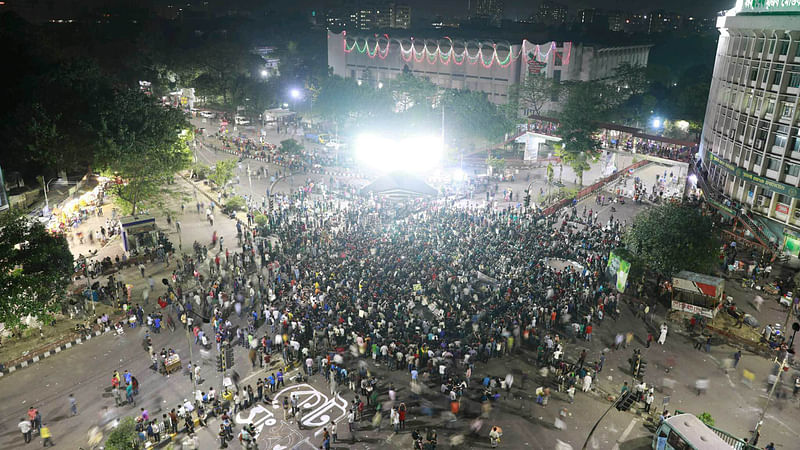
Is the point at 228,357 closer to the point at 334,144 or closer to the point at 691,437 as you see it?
the point at 691,437

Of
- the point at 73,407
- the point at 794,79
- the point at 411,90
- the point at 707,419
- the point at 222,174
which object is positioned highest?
the point at 794,79

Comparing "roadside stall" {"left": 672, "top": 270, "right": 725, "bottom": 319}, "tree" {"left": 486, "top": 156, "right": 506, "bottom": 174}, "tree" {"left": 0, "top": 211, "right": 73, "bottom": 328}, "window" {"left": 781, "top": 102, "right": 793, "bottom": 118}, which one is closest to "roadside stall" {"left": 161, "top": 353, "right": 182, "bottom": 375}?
"tree" {"left": 0, "top": 211, "right": 73, "bottom": 328}

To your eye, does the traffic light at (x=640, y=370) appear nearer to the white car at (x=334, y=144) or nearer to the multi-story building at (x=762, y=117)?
the multi-story building at (x=762, y=117)

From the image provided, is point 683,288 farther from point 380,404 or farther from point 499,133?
point 499,133

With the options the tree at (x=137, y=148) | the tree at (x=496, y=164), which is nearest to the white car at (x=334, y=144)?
the tree at (x=496, y=164)

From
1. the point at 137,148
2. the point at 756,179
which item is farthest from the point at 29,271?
the point at 756,179

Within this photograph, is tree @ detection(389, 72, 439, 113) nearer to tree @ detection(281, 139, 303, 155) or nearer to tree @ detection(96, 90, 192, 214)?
tree @ detection(281, 139, 303, 155)
